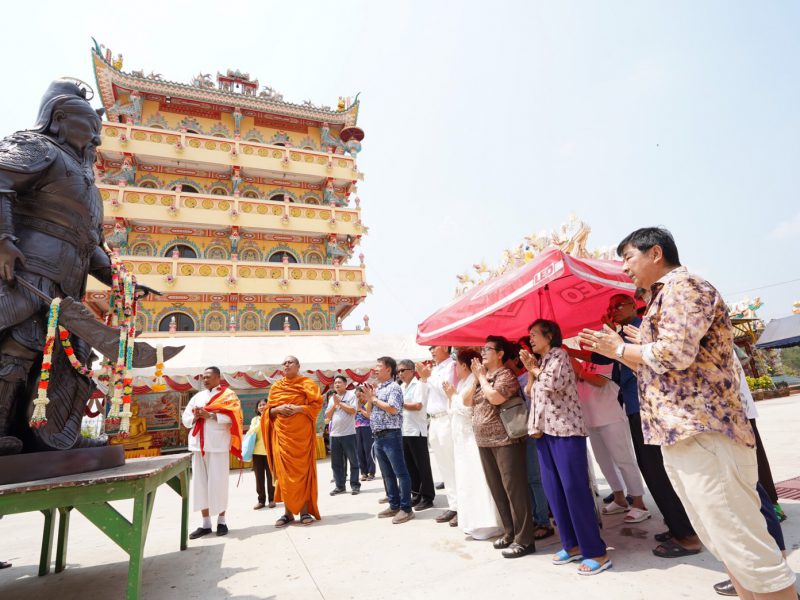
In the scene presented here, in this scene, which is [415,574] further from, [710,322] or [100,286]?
[100,286]

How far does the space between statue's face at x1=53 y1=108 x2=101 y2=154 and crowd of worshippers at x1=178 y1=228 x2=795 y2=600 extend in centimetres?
258

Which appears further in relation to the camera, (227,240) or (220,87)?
(220,87)

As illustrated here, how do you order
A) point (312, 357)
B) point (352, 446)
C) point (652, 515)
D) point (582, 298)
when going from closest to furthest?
point (652, 515) < point (582, 298) < point (352, 446) < point (312, 357)

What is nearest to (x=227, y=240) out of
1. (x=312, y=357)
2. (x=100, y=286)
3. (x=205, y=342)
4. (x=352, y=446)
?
(x=100, y=286)

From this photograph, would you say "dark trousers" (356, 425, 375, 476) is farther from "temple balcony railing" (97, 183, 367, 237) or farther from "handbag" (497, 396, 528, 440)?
"temple balcony railing" (97, 183, 367, 237)

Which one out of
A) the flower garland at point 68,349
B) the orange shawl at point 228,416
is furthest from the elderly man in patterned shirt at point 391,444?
the flower garland at point 68,349

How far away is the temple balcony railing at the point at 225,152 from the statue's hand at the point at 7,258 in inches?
588

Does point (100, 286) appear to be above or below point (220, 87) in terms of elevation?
below

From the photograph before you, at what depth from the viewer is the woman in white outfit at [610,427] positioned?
12.2 feet

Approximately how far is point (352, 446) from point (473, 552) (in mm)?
3610

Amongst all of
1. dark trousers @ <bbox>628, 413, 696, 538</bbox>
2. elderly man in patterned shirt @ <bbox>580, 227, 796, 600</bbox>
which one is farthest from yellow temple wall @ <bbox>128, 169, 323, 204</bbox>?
elderly man in patterned shirt @ <bbox>580, 227, 796, 600</bbox>

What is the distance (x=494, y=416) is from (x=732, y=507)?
1.74 m

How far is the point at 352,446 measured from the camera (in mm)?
6504

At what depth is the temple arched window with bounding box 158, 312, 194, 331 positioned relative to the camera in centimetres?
1449
